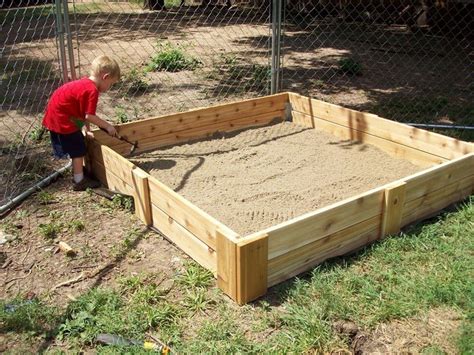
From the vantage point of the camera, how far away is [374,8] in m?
11.9

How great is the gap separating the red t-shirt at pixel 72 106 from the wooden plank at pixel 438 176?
2.42m

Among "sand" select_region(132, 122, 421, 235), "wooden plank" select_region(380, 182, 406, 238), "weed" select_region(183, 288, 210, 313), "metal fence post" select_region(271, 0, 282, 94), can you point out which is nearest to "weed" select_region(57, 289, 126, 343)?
"weed" select_region(183, 288, 210, 313)

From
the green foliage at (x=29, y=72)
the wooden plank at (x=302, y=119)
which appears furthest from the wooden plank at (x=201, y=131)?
the green foliage at (x=29, y=72)

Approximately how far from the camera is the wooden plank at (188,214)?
2.93 meters

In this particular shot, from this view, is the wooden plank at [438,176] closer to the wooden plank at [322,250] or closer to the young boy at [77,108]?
the wooden plank at [322,250]

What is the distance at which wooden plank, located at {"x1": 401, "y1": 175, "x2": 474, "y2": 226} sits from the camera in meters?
3.62

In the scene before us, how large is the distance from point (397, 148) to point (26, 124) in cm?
384

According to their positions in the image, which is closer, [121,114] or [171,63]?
[121,114]

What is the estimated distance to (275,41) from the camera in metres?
5.74

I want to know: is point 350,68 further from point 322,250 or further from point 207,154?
point 322,250

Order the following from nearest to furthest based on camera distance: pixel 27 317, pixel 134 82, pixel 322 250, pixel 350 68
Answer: pixel 27 317 < pixel 322 250 < pixel 134 82 < pixel 350 68

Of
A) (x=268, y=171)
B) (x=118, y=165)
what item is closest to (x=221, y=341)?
(x=118, y=165)

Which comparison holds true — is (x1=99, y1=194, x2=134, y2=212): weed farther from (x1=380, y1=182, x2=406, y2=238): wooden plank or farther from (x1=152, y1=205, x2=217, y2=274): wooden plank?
(x1=380, y1=182, x2=406, y2=238): wooden plank

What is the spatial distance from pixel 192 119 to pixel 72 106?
1.32 meters
